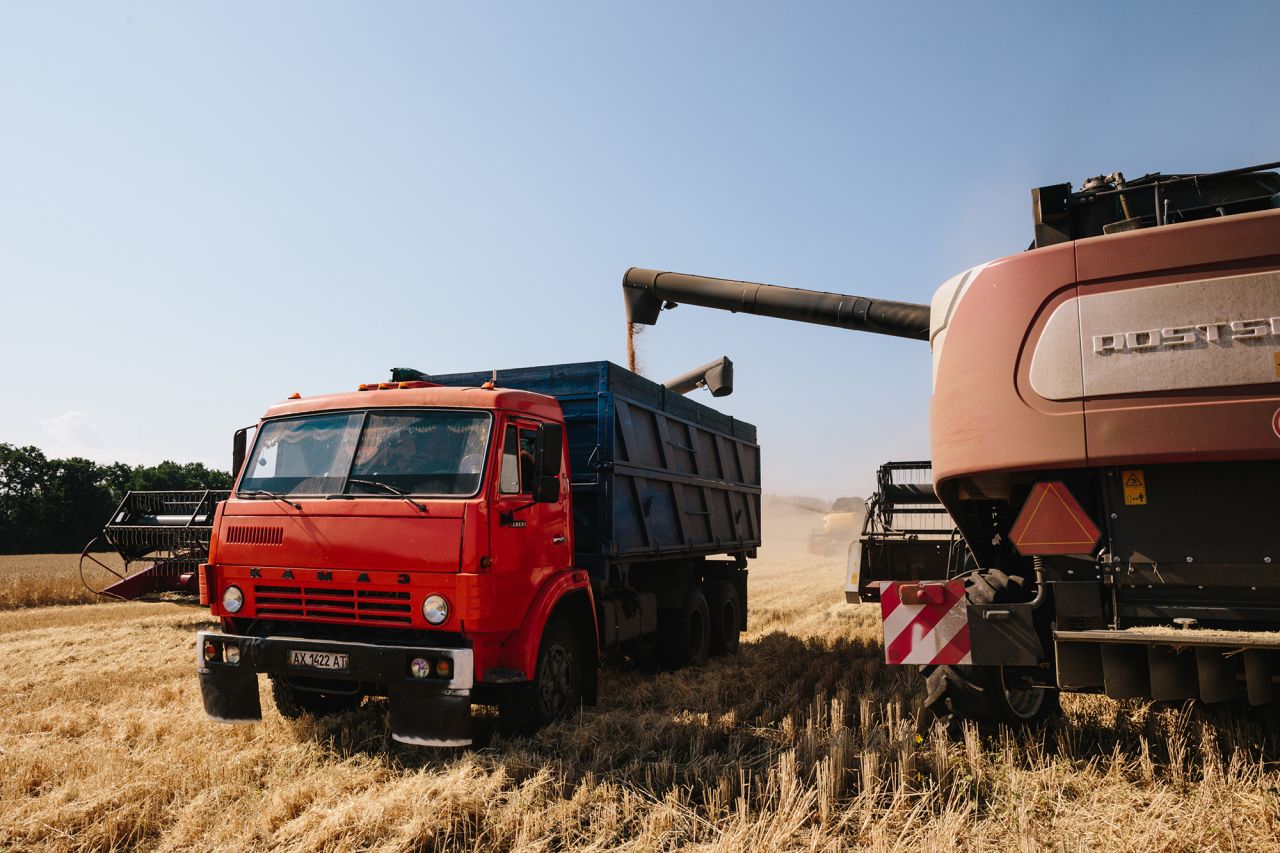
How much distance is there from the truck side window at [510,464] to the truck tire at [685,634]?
3.76 meters

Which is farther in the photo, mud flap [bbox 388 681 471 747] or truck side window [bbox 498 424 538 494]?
truck side window [bbox 498 424 538 494]

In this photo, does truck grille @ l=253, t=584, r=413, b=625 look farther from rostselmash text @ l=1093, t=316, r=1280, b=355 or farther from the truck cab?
rostselmash text @ l=1093, t=316, r=1280, b=355

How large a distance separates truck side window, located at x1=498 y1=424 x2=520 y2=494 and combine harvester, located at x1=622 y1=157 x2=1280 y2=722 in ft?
8.48

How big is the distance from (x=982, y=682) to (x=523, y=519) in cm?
307

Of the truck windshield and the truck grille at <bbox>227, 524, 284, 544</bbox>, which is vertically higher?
the truck windshield

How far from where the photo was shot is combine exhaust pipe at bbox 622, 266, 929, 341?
30.3ft

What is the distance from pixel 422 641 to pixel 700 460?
525cm

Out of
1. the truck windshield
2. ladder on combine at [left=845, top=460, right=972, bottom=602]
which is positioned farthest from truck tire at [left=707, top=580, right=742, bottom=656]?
the truck windshield

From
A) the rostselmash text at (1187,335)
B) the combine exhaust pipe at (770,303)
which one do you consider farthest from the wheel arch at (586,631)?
the combine exhaust pipe at (770,303)

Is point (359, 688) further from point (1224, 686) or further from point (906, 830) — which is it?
point (1224, 686)

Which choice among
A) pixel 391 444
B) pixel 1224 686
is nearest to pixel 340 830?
pixel 391 444

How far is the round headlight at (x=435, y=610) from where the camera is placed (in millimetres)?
5262

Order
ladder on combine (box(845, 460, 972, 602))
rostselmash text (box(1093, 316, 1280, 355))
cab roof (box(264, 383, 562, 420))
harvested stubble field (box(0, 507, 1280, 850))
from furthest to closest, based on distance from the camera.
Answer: ladder on combine (box(845, 460, 972, 602))
cab roof (box(264, 383, 562, 420))
harvested stubble field (box(0, 507, 1280, 850))
rostselmash text (box(1093, 316, 1280, 355))

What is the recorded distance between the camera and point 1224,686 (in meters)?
3.92
